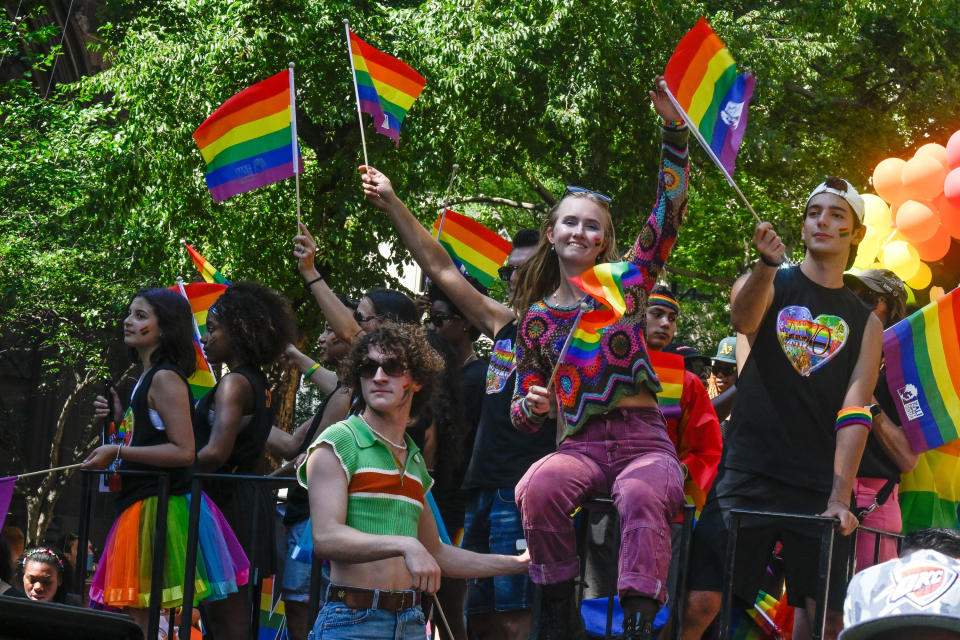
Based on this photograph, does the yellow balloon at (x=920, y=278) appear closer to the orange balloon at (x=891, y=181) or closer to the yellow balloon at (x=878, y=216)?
the yellow balloon at (x=878, y=216)

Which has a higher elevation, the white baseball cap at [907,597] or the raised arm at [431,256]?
the raised arm at [431,256]

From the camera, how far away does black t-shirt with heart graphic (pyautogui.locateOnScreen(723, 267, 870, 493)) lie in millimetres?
4633

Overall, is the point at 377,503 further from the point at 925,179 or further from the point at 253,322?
the point at 925,179

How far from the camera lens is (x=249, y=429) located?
19.2 ft

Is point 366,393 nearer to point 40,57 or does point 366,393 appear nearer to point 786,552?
point 786,552

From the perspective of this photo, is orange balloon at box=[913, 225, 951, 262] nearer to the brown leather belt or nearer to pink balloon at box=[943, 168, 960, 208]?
→ pink balloon at box=[943, 168, 960, 208]

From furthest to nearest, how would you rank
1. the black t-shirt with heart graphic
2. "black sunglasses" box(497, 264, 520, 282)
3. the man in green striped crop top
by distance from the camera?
"black sunglasses" box(497, 264, 520, 282)
the black t-shirt with heart graphic
the man in green striped crop top

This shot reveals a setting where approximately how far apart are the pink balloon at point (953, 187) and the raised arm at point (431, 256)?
4.16 m

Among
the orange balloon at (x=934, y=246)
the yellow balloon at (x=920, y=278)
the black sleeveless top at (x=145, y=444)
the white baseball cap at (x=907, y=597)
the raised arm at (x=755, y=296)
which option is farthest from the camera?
the yellow balloon at (x=920, y=278)

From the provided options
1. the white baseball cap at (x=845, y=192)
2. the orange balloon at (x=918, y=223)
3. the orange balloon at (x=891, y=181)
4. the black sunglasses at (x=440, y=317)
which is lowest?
the black sunglasses at (x=440, y=317)

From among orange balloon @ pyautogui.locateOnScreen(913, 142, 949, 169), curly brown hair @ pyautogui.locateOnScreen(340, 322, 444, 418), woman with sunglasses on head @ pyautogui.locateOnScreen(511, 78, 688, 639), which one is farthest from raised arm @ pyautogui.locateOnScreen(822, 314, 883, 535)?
orange balloon @ pyautogui.locateOnScreen(913, 142, 949, 169)

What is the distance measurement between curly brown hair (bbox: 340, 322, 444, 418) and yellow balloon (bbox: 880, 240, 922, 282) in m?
4.69

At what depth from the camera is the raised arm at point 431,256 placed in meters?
4.84

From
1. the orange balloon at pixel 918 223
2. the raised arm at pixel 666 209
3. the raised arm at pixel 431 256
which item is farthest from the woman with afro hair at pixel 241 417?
the orange balloon at pixel 918 223
